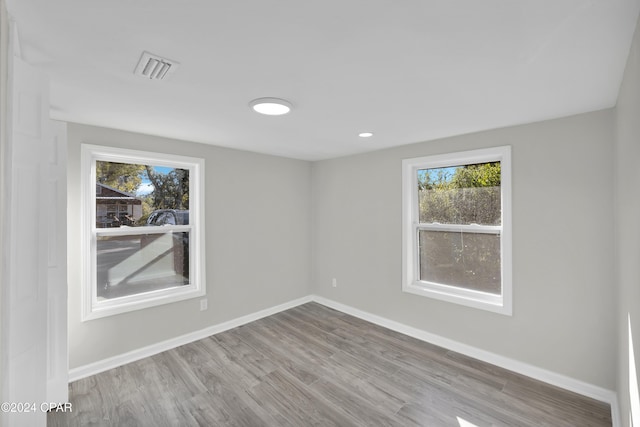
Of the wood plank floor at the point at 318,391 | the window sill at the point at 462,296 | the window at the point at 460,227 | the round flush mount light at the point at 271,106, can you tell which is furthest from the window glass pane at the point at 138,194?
the window sill at the point at 462,296

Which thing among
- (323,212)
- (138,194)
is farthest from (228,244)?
(323,212)

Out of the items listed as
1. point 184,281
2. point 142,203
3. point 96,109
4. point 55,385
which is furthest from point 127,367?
point 96,109

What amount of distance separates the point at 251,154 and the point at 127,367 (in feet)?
8.65

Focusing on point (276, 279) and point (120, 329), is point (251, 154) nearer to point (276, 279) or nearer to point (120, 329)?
point (276, 279)

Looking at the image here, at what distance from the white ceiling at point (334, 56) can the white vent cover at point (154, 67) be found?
5cm

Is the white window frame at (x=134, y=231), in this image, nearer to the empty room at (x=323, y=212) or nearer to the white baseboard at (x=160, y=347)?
the empty room at (x=323, y=212)

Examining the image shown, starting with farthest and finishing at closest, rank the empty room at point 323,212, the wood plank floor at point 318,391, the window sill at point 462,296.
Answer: the window sill at point 462,296
the wood plank floor at point 318,391
the empty room at point 323,212

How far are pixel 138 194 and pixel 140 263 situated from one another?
0.72m

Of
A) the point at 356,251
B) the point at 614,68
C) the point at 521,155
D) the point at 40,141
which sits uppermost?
the point at 614,68

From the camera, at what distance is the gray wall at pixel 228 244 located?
2.59m

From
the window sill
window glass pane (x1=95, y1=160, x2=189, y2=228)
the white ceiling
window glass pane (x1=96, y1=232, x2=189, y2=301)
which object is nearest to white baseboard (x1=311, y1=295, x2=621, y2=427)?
the window sill

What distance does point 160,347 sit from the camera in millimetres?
3023

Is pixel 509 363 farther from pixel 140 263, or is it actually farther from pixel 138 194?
pixel 138 194

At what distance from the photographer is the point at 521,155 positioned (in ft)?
8.46
